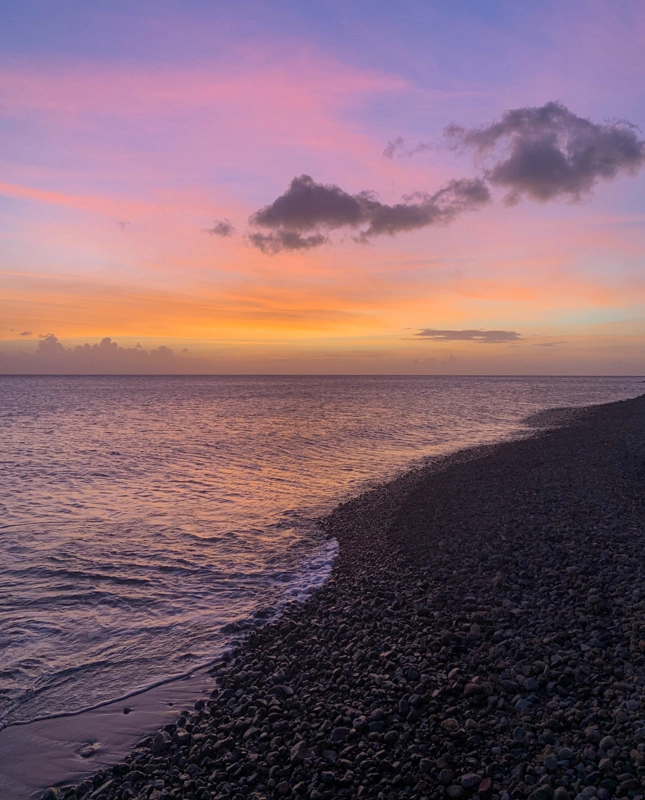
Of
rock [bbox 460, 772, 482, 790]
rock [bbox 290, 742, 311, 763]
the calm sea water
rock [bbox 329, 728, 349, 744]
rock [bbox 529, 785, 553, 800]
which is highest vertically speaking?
rock [bbox 529, 785, 553, 800]

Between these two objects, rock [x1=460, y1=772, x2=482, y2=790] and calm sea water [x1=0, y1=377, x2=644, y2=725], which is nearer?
rock [x1=460, y1=772, x2=482, y2=790]

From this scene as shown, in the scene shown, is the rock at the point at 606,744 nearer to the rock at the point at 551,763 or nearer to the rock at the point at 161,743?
the rock at the point at 551,763

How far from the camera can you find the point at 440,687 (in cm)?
807

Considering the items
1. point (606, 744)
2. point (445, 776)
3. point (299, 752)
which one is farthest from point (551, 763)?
point (299, 752)

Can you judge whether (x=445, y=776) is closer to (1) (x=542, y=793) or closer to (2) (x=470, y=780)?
(2) (x=470, y=780)

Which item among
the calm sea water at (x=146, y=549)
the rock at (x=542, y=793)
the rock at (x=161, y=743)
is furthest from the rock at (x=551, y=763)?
the calm sea water at (x=146, y=549)

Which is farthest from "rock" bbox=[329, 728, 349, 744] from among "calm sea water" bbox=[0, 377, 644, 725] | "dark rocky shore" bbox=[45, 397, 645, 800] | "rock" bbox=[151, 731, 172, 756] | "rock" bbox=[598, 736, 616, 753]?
"calm sea water" bbox=[0, 377, 644, 725]

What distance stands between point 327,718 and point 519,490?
15858mm

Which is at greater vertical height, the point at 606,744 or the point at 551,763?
the point at 606,744

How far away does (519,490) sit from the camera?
69.8 ft

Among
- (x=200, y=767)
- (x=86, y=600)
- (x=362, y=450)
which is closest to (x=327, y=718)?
(x=200, y=767)

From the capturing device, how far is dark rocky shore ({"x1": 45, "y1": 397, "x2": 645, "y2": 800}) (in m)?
6.31

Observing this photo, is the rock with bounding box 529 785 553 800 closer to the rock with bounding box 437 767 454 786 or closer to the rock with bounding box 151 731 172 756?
the rock with bounding box 437 767 454 786

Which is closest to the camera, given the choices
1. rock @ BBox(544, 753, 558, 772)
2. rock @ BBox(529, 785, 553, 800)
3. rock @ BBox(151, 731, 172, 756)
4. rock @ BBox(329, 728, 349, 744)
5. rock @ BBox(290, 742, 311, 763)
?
rock @ BBox(529, 785, 553, 800)
